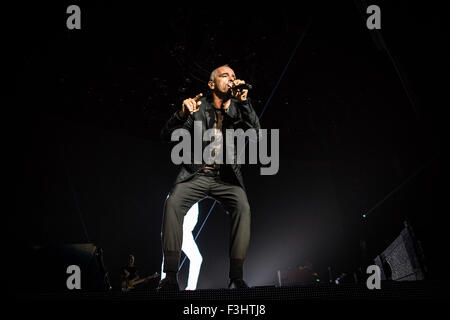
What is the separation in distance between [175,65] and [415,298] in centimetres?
566

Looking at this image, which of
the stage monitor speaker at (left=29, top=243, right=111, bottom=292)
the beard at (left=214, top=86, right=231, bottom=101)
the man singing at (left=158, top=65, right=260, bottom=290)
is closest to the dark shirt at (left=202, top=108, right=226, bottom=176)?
the man singing at (left=158, top=65, right=260, bottom=290)

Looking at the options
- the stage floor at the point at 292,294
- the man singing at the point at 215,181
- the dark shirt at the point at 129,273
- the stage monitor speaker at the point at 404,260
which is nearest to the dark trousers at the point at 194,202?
the man singing at the point at 215,181

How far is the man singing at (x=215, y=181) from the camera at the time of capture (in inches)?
88.0

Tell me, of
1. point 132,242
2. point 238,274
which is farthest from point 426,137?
point 132,242

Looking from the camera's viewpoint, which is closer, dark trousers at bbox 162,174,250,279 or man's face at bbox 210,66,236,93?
dark trousers at bbox 162,174,250,279

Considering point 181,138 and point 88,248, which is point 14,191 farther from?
point 181,138

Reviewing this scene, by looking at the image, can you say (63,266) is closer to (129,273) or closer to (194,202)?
(194,202)

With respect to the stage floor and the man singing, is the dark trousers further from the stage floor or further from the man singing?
the stage floor

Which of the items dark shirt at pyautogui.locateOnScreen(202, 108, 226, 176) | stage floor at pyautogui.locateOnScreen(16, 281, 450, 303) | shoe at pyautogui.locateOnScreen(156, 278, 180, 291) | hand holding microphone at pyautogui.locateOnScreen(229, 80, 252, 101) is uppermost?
hand holding microphone at pyautogui.locateOnScreen(229, 80, 252, 101)

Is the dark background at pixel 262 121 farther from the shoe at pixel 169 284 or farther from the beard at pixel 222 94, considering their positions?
the shoe at pixel 169 284

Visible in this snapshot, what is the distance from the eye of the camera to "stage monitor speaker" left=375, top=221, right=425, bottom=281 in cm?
302

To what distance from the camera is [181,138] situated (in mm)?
2758

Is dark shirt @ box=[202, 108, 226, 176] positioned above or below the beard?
below

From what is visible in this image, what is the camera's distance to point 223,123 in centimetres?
278
